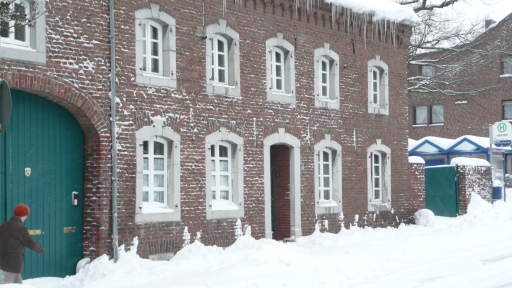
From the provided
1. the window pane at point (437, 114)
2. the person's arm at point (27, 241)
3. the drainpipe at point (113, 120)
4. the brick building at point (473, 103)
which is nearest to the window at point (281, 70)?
the drainpipe at point (113, 120)

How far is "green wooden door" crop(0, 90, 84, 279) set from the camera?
1350cm

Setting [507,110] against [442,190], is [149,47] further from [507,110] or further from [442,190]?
[507,110]

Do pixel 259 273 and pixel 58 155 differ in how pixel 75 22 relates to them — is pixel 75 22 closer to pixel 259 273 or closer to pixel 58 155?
pixel 58 155

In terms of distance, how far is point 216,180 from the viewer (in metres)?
17.5

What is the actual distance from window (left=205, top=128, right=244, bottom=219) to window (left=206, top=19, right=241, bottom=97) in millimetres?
998

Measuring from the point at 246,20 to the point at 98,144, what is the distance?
5485 millimetres

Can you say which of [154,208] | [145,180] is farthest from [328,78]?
[154,208]

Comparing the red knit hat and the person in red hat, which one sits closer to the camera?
the person in red hat

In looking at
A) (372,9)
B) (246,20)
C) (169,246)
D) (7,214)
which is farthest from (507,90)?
(7,214)

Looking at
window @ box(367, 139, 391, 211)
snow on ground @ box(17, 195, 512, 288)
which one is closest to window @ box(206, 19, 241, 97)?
snow on ground @ box(17, 195, 512, 288)

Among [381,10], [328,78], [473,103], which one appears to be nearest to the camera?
[328,78]

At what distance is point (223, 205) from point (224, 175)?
708 millimetres

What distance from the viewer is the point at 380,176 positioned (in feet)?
75.8

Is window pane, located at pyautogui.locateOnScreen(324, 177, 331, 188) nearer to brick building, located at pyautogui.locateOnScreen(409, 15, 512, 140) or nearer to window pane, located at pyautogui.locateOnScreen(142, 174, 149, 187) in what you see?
window pane, located at pyautogui.locateOnScreen(142, 174, 149, 187)
